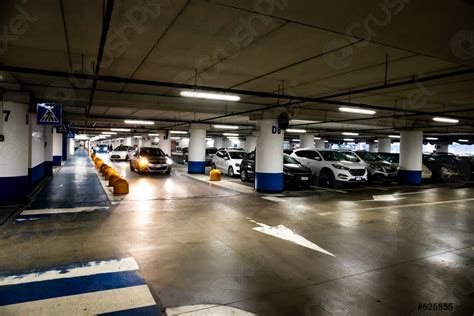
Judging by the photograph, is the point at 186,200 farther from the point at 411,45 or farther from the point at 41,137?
the point at 41,137

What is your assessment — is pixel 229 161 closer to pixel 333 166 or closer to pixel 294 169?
pixel 294 169

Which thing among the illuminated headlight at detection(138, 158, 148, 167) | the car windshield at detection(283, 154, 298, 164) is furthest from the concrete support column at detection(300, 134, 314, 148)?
the illuminated headlight at detection(138, 158, 148, 167)

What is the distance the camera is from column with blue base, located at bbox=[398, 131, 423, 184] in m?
16.0

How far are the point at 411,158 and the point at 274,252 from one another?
14084 millimetres

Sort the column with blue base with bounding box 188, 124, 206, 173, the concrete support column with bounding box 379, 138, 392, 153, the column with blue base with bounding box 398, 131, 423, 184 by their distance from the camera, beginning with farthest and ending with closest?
the concrete support column with bounding box 379, 138, 392, 153 → the column with blue base with bounding box 188, 124, 206, 173 → the column with blue base with bounding box 398, 131, 423, 184

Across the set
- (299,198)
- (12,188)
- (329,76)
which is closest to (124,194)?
(12,188)

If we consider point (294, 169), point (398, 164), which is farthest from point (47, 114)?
point (398, 164)

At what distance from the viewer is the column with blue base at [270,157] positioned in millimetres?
11695

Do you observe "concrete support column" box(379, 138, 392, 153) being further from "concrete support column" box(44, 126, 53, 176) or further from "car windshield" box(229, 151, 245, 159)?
"concrete support column" box(44, 126, 53, 176)

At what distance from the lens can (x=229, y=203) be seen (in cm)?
933

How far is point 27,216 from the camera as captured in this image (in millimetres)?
7133

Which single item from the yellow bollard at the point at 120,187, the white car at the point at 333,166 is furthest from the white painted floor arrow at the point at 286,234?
the white car at the point at 333,166

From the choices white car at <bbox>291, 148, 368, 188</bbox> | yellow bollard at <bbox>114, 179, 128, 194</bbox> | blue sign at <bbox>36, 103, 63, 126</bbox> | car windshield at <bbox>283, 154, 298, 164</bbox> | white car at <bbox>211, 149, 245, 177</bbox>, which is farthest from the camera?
white car at <bbox>211, 149, 245, 177</bbox>

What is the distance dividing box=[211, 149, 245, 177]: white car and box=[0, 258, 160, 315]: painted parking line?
12676 millimetres
